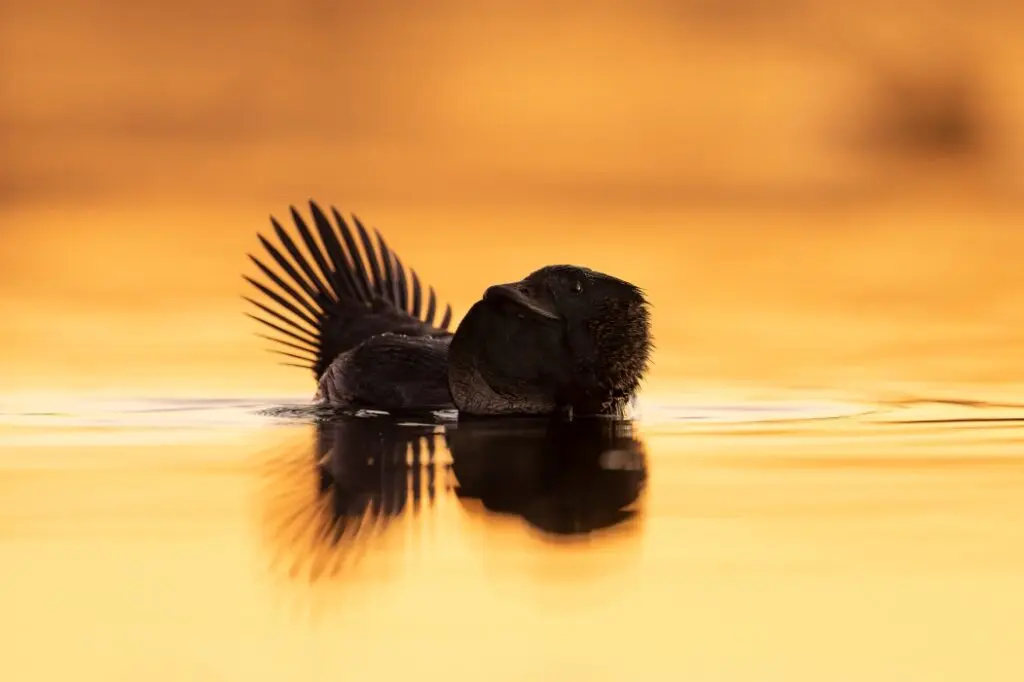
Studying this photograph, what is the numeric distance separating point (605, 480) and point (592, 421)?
2131 millimetres

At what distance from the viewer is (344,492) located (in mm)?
4391

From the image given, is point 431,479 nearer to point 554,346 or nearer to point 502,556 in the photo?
point 502,556

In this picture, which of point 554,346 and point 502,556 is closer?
point 502,556

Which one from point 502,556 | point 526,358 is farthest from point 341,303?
point 502,556

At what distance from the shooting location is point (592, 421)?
685 centimetres

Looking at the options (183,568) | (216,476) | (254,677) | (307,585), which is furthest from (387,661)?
(216,476)

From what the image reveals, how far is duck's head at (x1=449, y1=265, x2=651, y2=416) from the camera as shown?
6910 millimetres

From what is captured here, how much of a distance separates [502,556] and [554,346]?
142 inches

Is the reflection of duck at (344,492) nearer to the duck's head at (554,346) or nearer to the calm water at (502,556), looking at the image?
the calm water at (502,556)

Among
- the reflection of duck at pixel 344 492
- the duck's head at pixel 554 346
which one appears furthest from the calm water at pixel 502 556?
the duck's head at pixel 554 346

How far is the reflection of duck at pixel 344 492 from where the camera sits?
3449mm

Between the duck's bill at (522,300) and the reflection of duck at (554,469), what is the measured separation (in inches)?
16.8

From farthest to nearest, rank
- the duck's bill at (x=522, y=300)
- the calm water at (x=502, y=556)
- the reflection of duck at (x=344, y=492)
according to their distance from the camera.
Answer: the duck's bill at (x=522, y=300)
the reflection of duck at (x=344, y=492)
the calm water at (x=502, y=556)

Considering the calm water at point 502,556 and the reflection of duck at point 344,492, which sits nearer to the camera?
the calm water at point 502,556
